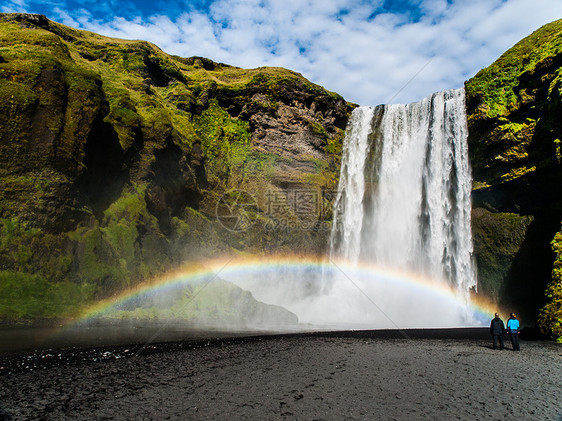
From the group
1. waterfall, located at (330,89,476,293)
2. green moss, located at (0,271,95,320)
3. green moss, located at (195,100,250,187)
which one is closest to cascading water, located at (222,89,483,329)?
waterfall, located at (330,89,476,293)

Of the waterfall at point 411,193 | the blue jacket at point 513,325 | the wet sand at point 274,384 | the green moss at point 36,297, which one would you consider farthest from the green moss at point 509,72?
the green moss at point 36,297

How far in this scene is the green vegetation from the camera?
17312 millimetres

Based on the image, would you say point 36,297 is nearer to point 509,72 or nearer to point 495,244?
point 495,244

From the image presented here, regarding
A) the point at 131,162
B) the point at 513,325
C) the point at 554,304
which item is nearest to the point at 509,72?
the point at 554,304

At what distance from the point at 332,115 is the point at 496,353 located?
3563 centimetres

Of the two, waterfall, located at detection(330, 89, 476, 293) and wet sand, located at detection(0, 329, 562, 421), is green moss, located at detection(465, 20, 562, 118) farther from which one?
wet sand, located at detection(0, 329, 562, 421)

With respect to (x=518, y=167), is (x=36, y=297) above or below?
below

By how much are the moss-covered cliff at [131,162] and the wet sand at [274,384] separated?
9.96 meters

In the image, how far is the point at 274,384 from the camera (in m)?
7.80

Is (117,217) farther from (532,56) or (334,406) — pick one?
(532,56)

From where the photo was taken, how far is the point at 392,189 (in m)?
34.7

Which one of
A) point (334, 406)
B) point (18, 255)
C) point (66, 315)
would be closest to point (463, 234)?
point (334, 406)

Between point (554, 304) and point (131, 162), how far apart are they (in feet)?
98.8

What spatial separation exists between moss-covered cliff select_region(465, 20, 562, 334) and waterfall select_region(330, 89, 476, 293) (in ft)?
5.60
